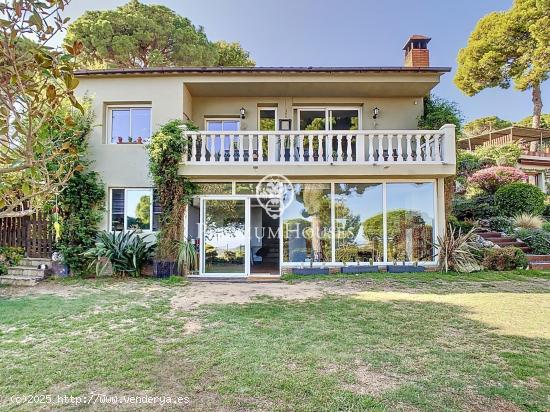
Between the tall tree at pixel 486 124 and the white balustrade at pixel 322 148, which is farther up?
the tall tree at pixel 486 124

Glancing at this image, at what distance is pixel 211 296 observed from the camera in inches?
301

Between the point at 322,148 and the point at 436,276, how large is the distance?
509 centimetres

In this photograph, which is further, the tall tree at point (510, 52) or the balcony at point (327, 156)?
the tall tree at point (510, 52)

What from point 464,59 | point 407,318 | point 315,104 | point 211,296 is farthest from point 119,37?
point 464,59

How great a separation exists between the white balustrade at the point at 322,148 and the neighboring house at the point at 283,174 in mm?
36

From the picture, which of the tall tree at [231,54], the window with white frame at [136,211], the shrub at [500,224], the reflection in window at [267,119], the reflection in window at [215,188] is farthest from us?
the tall tree at [231,54]

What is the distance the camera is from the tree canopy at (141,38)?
18391mm

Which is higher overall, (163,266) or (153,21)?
(153,21)

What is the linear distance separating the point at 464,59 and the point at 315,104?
19468mm

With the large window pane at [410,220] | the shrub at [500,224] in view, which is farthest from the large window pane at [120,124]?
the shrub at [500,224]

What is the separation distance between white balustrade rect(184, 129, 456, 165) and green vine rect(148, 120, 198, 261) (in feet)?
1.34

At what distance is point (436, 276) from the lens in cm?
946

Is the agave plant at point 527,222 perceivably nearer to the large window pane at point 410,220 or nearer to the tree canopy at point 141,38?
the large window pane at point 410,220

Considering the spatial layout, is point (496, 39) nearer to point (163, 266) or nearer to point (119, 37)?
point (119, 37)
